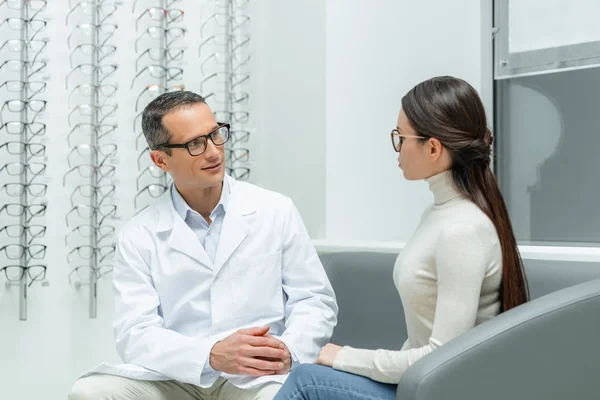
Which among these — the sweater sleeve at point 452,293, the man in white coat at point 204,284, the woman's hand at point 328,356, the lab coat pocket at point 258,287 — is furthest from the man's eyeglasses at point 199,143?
the sweater sleeve at point 452,293

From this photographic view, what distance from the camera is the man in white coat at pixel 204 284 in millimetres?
2059

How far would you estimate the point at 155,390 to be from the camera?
2.14 meters

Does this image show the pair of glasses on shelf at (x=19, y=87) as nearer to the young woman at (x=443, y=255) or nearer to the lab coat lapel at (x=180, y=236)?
the lab coat lapel at (x=180, y=236)

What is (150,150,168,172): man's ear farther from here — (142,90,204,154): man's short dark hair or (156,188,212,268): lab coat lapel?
(156,188,212,268): lab coat lapel

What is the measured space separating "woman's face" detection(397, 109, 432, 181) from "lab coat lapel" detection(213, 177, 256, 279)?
2.04 ft

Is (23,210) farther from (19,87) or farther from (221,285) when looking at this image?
(221,285)

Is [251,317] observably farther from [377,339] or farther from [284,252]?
[377,339]

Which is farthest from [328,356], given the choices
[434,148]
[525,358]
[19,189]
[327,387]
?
[19,189]

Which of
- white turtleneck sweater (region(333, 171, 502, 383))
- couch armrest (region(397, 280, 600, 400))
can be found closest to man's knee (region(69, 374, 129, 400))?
white turtleneck sweater (region(333, 171, 502, 383))

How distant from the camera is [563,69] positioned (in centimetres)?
300

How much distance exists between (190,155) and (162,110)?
0.60 ft

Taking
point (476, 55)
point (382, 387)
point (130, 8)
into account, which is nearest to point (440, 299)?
point (382, 387)

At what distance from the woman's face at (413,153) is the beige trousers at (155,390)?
70 cm

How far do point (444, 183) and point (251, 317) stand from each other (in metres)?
0.75
